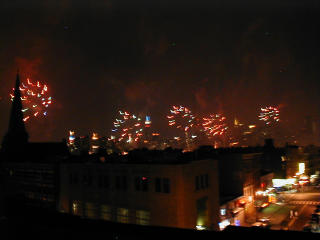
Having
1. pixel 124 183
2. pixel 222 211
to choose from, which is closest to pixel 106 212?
pixel 124 183

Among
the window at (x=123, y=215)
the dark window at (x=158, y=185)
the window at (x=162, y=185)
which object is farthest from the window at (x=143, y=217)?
the window at (x=162, y=185)

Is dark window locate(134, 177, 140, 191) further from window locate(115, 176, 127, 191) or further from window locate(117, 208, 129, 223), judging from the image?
window locate(117, 208, 129, 223)

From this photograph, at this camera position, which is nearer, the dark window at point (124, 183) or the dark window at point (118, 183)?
the dark window at point (124, 183)

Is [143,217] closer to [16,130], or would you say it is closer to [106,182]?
[106,182]

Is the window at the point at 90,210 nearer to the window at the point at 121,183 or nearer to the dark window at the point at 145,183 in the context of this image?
the window at the point at 121,183

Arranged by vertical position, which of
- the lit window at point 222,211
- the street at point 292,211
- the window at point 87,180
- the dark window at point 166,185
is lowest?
the street at point 292,211

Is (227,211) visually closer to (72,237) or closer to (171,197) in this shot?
(171,197)

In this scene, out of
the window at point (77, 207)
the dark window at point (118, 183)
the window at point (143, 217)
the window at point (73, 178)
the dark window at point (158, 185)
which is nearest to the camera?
the dark window at point (158, 185)

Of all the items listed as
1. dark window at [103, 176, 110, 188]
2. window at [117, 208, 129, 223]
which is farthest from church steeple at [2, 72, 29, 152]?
window at [117, 208, 129, 223]

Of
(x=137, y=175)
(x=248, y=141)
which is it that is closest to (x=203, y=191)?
(x=137, y=175)
